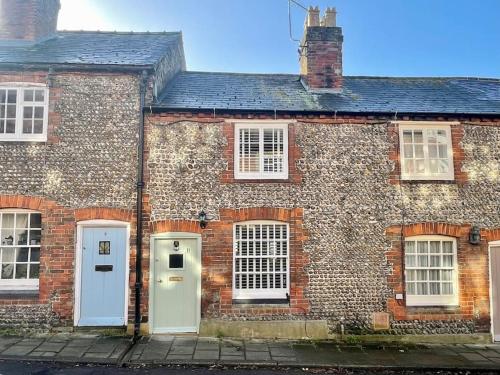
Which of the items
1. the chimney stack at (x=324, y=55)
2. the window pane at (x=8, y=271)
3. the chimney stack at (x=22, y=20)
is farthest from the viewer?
the chimney stack at (x=22, y=20)

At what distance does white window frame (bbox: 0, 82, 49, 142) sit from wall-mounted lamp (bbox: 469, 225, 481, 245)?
10.2 metres

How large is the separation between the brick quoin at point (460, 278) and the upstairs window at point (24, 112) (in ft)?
28.2

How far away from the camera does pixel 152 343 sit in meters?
8.41

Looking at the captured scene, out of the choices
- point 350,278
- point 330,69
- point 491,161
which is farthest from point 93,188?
point 491,161

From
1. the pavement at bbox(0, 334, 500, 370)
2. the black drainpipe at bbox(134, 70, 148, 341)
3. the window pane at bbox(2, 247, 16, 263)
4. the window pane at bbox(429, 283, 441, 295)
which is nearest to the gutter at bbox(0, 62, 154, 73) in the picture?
the black drainpipe at bbox(134, 70, 148, 341)

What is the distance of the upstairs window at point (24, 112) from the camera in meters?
9.29

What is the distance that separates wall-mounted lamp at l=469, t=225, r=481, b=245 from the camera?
30.5 feet

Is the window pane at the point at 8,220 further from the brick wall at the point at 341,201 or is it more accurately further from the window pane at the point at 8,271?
the brick wall at the point at 341,201

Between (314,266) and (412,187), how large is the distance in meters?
3.06

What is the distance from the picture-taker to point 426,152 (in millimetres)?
9750

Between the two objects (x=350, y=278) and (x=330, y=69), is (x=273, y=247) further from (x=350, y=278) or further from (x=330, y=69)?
(x=330, y=69)

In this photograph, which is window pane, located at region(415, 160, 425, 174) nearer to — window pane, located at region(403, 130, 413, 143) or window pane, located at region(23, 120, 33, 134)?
window pane, located at region(403, 130, 413, 143)

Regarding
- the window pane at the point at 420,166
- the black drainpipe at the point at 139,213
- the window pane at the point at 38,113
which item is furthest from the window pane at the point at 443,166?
the window pane at the point at 38,113

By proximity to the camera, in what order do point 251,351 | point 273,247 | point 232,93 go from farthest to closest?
1. point 232,93
2. point 273,247
3. point 251,351
